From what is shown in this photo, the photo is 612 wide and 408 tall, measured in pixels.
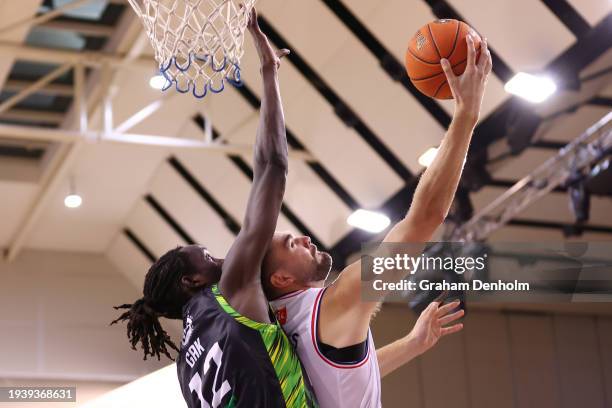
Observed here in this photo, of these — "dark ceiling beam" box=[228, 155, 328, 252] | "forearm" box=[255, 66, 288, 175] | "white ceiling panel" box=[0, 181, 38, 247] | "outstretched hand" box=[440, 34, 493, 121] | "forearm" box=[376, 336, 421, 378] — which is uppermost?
"white ceiling panel" box=[0, 181, 38, 247]

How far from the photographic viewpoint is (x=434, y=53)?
3689 millimetres

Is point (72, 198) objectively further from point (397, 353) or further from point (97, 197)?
point (397, 353)

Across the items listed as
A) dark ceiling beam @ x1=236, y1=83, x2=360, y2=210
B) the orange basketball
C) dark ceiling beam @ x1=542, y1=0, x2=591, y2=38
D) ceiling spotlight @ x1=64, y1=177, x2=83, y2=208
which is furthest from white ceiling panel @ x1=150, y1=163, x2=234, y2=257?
the orange basketball

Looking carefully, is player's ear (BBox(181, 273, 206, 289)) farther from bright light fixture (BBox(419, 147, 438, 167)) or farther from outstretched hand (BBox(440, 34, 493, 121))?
bright light fixture (BBox(419, 147, 438, 167))

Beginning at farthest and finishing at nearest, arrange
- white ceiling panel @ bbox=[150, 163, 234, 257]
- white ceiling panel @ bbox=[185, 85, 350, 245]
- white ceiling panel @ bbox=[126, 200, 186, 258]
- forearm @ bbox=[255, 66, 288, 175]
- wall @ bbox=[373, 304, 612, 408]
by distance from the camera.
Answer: wall @ bbox=[373, 304, 612, 408] < white ceiling panel @ bbox=[126, 200, 186, 258] < white ceiling panel @ bbox=[150, 163, 234, 257] < white ceiling panel @ bbox=[185, 85, 350, 245] < forearm @ bbox=[255, 66, 288, 175]

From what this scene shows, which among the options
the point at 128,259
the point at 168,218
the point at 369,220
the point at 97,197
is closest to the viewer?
the point at 369,220

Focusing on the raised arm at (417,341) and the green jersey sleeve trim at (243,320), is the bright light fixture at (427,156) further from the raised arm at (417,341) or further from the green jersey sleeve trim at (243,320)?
the green jersey sleeve trim at (243,320)

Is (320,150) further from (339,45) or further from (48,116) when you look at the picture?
(48,116)

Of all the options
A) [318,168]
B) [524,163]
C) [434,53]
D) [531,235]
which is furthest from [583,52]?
[434,53]

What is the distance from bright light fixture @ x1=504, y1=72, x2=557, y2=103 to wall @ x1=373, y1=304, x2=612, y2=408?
21.4 feet

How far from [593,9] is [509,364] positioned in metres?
8.31

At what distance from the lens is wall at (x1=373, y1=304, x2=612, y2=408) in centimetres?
1502

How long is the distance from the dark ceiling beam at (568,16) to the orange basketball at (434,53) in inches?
191

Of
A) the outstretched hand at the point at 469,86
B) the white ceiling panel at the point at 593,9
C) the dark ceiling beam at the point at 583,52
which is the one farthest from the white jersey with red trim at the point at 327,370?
the dark ceiling beam at the point at 583,52
